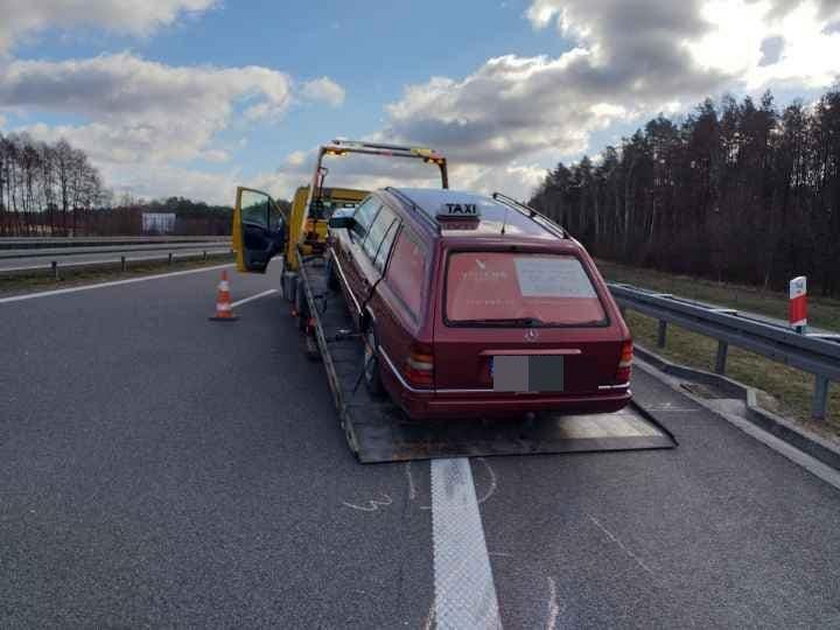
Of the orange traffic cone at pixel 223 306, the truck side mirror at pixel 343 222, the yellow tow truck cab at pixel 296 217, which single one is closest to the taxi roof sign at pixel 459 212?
the truck side mirror at pixel 343 222

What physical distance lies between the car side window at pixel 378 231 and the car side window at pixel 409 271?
0.50m

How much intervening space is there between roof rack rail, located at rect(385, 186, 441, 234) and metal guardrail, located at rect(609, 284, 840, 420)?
3.32m

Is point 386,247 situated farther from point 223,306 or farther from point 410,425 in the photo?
point 223,306

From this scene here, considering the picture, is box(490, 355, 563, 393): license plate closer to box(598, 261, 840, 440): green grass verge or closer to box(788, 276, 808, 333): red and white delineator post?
box(598, 261, 840, 440): green grass verge

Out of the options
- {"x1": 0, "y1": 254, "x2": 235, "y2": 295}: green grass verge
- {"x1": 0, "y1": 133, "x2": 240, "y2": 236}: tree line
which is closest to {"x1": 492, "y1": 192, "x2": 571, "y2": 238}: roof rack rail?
{"x1": 0, "y1": 254, "x2": 235, "y2": 295}: green grass verge

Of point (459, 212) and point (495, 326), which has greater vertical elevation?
point (459, 212)

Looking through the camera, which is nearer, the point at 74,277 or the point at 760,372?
the point at 760,372

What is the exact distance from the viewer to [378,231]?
583cm

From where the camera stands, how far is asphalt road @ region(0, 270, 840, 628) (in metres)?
2.64

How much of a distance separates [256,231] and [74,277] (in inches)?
259

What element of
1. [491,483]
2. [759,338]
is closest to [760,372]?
[759,338]

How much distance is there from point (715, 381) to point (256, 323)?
6.71 metres

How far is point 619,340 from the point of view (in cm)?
431

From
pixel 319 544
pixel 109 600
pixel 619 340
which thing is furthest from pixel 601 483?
pixel 109 600
